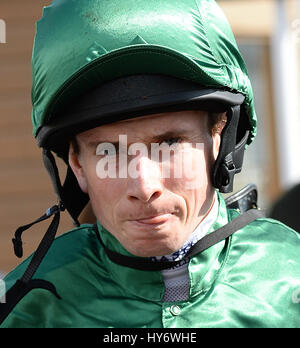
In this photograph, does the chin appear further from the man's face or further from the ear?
the ear

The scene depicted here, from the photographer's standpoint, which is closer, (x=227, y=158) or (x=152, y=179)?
(x=152, y=179)

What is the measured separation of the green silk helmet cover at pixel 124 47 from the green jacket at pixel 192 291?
489mm

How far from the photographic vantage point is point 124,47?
207 centimetres

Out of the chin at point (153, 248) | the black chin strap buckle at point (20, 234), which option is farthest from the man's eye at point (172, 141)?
the black chin strap buckle at point (20, 234)

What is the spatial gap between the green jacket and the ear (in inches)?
6.9

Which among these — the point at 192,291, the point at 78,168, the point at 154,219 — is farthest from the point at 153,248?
the point at 78,168

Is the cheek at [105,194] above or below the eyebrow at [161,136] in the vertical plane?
below

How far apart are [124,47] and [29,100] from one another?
4.20 metres

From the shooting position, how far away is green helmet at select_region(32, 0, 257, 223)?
6.88 feet

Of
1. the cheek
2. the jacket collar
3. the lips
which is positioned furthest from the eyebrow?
the jacket collar

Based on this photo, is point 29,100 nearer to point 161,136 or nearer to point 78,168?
point 78,168

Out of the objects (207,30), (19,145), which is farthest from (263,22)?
(207,30)

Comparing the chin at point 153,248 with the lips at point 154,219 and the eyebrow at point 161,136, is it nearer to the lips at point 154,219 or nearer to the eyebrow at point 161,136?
the lips at point 154,219

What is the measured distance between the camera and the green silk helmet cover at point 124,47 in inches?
82.7
